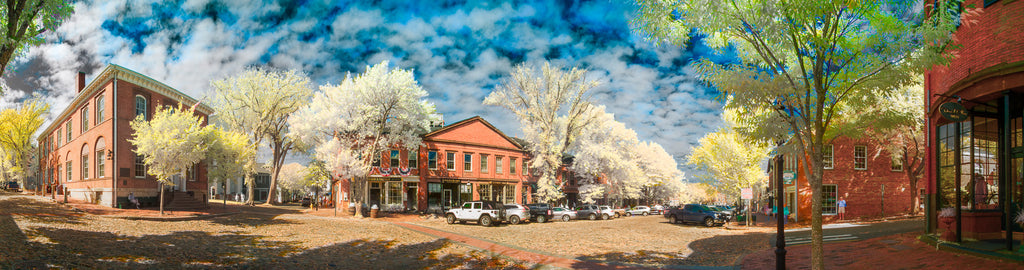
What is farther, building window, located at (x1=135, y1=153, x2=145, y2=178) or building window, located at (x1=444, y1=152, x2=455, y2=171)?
building window, located at (x1=444, y1=152, x2=455, y2=171)

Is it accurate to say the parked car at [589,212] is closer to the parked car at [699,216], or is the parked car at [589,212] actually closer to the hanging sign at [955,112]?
the parked car at [699,216]

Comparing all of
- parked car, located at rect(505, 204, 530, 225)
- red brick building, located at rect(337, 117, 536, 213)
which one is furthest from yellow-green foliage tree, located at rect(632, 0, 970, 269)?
red brick building, located at rect(337, 117, 536, 213)

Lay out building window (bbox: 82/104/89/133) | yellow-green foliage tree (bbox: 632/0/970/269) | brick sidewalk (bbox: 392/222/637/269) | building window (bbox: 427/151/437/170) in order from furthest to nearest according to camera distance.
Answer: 1. building window (bbox: 427/151/437/170)
2. building window (bbox: 82/104/89/133)
3. brick sidewalk (bbox: 392/222/637/269)
4. yellow-green foliage tree (bbox: 632/0/970/269)

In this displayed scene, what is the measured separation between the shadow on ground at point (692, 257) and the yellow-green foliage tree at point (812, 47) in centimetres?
561

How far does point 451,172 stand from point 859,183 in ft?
96.1

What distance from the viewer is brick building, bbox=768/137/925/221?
3089 cm

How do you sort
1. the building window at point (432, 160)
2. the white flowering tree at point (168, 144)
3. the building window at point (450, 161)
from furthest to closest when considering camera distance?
Answer: the building window at point (450, 161) → the building window at point (432, 160) → the white flowering tree at point (168, 144)

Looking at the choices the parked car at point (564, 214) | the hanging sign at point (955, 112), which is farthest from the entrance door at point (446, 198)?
the hanging sign at point (955, 112)

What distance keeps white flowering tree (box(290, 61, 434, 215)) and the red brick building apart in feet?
15.2

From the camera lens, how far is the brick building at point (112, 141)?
28234 millimetres

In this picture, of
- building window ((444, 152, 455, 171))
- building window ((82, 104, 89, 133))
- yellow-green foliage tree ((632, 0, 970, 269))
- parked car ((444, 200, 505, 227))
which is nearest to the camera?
yellow-green foliage tree ((632, 0, 970, 269))

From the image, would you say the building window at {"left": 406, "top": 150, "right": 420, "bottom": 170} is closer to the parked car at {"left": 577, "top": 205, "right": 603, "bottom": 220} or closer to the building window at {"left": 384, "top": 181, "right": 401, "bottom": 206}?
the building window at {"left": 384, "top": 181, "right": 401, "bottom": 206}

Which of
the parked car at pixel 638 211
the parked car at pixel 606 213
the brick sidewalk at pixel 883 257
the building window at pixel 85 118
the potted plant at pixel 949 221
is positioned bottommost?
the parked car at pixel 638 211

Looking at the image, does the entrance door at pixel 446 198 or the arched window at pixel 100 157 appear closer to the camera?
the arched window at pixel 100 157
